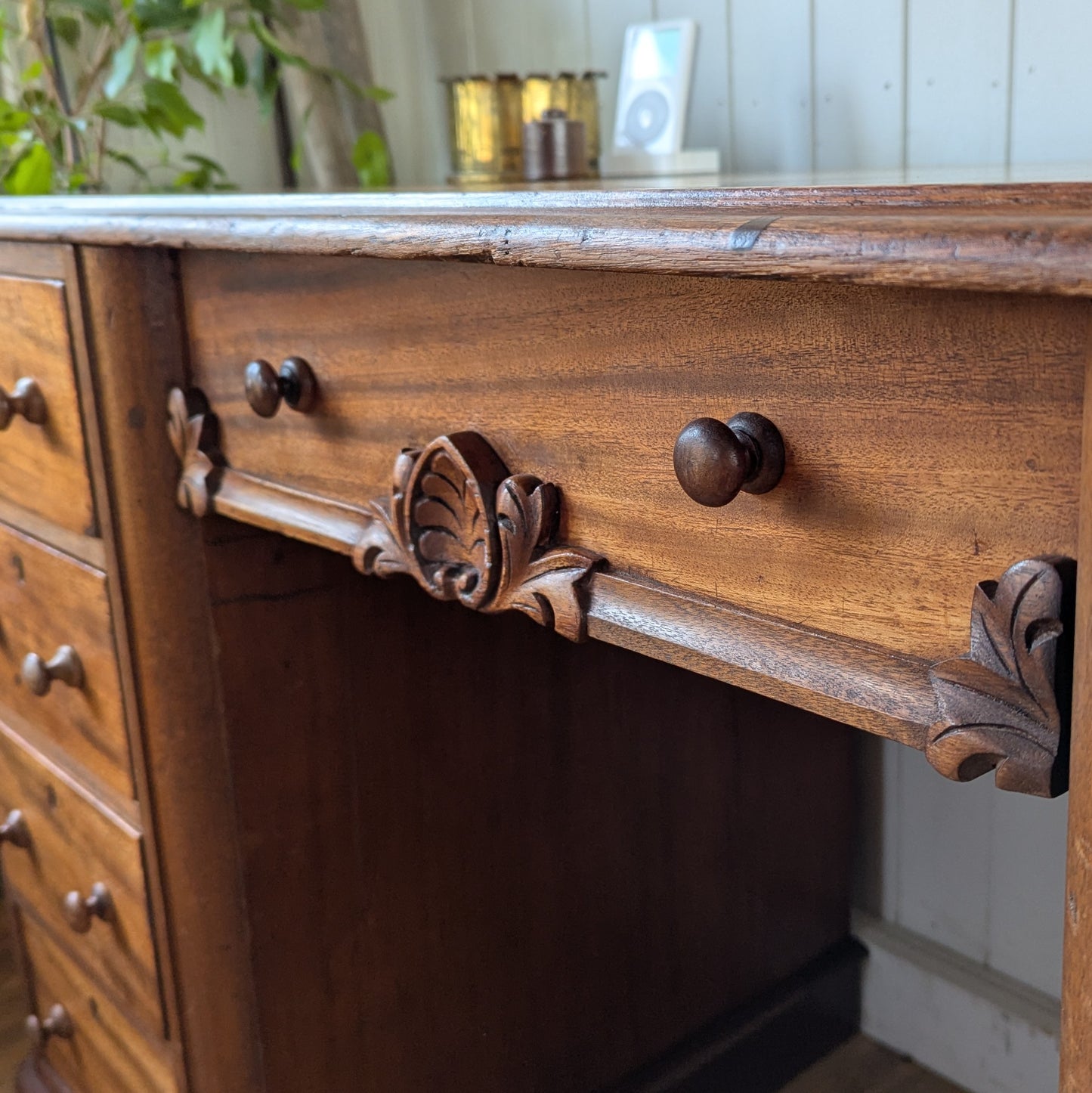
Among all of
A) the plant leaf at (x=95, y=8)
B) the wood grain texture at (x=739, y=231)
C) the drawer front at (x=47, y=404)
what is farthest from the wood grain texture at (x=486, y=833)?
the plant leaf at (x=95, y=8)

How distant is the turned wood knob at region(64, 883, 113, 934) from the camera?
0.94 metres

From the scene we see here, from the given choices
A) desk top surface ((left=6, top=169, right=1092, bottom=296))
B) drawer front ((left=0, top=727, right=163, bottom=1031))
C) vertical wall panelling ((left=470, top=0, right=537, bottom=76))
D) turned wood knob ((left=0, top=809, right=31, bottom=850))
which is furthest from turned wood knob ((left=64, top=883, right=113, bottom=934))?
vertical wall panelling ((left=470, top=0, right=537, bottom=76))

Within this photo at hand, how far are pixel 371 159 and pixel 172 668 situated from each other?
26.7 inches

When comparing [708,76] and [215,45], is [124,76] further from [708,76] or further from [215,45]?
[708,76]

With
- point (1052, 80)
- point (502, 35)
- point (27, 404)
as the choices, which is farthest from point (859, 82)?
point (27, 404)

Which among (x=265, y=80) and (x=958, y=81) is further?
(x=265, y=80)

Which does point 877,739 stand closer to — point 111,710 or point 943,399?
point 111,710

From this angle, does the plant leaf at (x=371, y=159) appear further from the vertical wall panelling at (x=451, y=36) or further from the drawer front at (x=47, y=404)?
the drawer front at (x=47, y=404)

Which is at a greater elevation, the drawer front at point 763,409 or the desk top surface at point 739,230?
the desk top surface at point 739,230

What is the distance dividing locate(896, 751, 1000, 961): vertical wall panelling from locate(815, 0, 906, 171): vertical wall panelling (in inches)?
23.0

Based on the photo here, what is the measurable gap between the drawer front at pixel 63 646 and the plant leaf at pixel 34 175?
37cm

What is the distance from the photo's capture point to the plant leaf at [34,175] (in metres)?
1.13

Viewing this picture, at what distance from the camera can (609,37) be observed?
1.23 metres

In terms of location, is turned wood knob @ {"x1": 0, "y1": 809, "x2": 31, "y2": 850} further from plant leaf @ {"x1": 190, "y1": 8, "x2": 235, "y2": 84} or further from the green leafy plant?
plant leaf @ {"x1": 190, "y1": 8, "x2": 235, "y2": 84}
